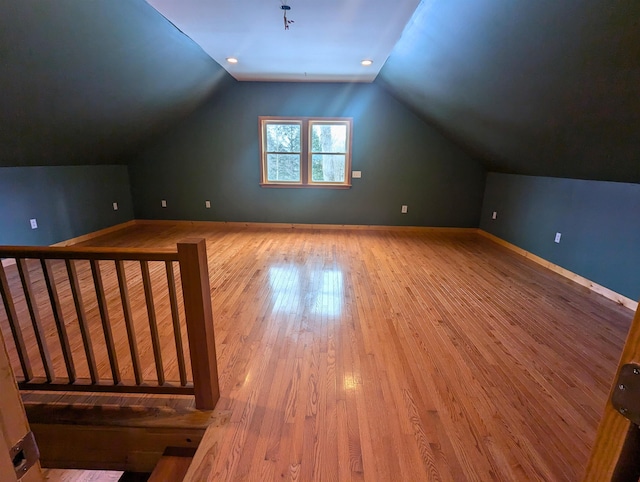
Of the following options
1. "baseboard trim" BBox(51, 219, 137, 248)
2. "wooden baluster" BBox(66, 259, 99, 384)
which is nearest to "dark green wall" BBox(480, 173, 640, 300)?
"wooden baluster" BBox(66, 259, 99, 384)

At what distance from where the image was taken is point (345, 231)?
17.8ft

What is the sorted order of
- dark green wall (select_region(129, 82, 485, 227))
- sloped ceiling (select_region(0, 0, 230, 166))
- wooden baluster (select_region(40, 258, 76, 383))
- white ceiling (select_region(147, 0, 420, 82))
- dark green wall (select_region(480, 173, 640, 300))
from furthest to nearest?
dark green wall (select_region(129, 82, 485, 227)), dark green wall (select_region(480, 173, 640, 300)), white ceiling (select_region(147, 0, 420, 82)), sloped ceiling (select_region(0, 0, 230, 166)), wooden baluster (select_region(40, 258, 76, 383))

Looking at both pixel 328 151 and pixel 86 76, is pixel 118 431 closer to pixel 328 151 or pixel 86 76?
pixel 86 76

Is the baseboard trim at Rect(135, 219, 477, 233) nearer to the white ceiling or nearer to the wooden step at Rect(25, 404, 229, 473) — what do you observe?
the white ceiling

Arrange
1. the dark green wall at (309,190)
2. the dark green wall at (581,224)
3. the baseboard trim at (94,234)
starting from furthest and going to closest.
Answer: the dark green wall at (309,190), the baseboard trim at (94,234), the dark green wall at (581,224)

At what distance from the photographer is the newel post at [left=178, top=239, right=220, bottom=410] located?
1.35 m

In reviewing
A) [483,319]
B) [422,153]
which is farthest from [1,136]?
[422,153]

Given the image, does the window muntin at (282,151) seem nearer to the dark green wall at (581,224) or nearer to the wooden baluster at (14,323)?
the dark green wall at (581,224)

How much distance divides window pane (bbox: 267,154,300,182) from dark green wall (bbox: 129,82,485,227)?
0.77ft

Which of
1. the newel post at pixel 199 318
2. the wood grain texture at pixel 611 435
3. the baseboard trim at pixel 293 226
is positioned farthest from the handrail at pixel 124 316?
the baseboard trim at pixel 293 226

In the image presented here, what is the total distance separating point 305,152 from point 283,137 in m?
0.48

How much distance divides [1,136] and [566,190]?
605cm

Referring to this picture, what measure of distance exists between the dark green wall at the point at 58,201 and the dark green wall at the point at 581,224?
652cm

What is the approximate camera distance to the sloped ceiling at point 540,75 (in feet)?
5.59
